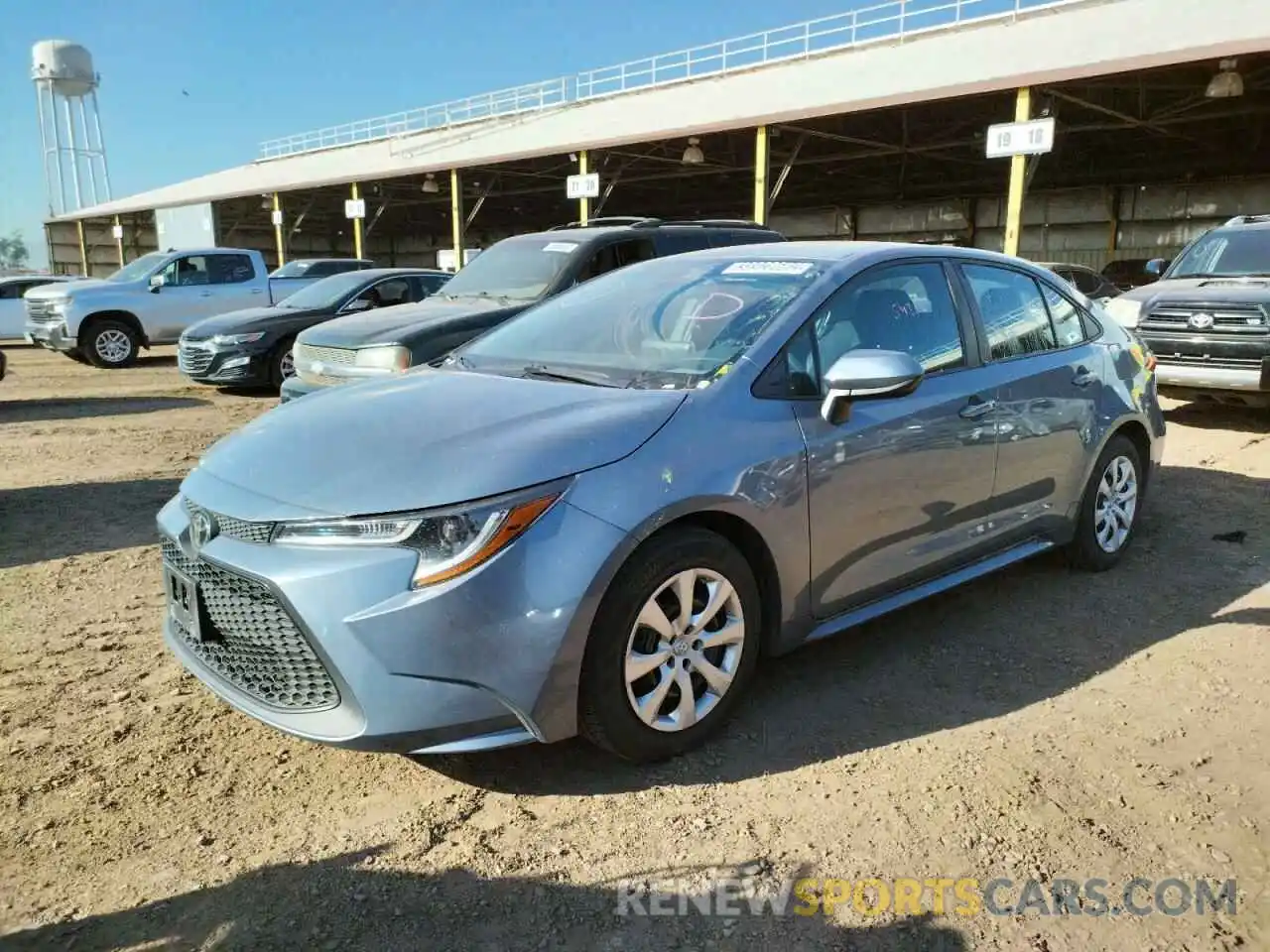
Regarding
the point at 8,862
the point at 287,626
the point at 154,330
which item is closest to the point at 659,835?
the point at 287,626

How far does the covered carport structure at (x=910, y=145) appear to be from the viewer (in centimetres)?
1703

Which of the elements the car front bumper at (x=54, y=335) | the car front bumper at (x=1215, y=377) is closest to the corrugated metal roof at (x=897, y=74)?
the car front bumper at (x=1215, y=377)

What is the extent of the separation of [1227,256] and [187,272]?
45.4 ft

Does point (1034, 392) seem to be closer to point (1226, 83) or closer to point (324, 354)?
point (324, 354)

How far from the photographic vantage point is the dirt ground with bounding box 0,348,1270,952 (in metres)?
A: 2.25

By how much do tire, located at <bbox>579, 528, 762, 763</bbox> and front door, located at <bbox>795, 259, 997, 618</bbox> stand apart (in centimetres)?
39

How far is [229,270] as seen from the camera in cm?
1466

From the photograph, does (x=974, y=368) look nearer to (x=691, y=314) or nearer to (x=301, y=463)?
(x=691, y=314)

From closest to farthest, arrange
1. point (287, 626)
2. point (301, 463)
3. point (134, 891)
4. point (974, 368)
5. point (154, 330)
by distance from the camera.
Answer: point (134, 891) < point (287, 626) < point (301, 463) < point (974, 368) < point (154, 330)

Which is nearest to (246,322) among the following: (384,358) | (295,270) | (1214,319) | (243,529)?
(384,358)

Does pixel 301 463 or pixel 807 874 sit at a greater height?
pixel 301 463

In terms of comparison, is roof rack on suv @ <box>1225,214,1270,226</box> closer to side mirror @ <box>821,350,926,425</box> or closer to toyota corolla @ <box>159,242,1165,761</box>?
toyota corolla @ <box>159,242,1165,761</box>

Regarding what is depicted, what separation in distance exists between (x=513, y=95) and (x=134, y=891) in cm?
3747

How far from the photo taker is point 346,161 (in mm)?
39031
